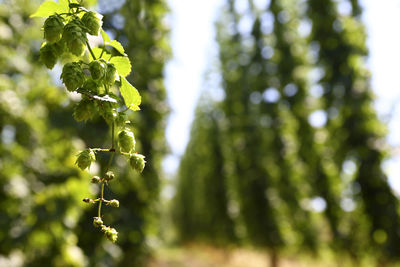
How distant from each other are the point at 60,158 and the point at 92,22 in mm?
3692

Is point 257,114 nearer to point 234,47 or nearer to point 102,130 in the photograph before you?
point 234,47

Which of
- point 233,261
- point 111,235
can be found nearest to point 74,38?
point 111,235

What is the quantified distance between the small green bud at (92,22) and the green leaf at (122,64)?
0.27ft

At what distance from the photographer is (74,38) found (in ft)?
2.52

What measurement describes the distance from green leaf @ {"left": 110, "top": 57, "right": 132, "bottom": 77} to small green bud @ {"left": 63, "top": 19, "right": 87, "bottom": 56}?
0.33 ft

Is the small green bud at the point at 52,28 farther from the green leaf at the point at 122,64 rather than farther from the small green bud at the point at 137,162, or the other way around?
the small green bud at the point at 137,162

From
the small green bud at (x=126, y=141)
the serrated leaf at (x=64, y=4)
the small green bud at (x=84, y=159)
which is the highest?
the serrated leaf at (x=64, y=4)

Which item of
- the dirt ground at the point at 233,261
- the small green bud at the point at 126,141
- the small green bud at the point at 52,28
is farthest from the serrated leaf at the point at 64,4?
the dirt ground at the point at 233,261

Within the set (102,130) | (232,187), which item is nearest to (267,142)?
(232,187)

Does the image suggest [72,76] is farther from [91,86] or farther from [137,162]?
[137,162]

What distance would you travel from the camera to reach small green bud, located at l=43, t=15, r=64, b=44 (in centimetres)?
78

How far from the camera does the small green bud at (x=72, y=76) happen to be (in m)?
0.75

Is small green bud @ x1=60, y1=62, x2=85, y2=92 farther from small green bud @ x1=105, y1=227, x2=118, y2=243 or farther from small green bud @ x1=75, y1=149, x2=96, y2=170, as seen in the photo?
small green bud @ x1=105, y1=227, x2=118, y2=243

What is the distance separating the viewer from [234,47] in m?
12.0
